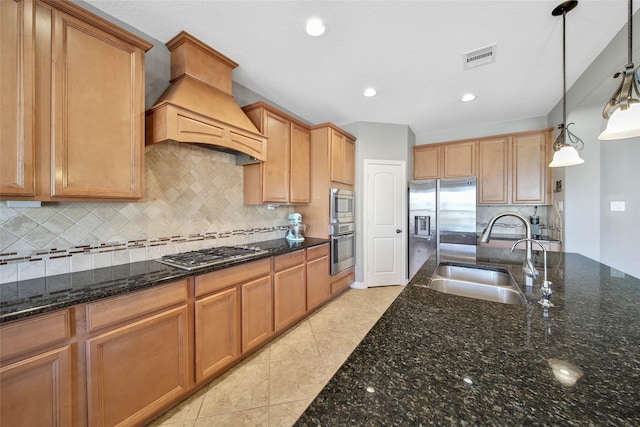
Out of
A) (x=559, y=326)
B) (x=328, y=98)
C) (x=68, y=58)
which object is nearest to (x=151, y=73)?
(x=68, y=58)

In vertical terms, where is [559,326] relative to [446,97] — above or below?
below

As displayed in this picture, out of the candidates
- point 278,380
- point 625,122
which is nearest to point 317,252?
point 278,380

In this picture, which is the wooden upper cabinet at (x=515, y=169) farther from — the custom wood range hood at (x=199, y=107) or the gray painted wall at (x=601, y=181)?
the custom wood range hood at (x=199, y=107)

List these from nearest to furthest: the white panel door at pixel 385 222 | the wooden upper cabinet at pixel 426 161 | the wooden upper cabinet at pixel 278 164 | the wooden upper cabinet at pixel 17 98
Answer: the wooden upper cabinet at pixel 17 98
the wooden upper cabinet at pixel 278 164
the white panel door at pixel 385 222
the wooden upper cabinet at pixel 426 161

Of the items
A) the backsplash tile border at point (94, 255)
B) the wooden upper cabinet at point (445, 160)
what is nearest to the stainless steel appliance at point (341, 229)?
the backsplash tile border at point (94, 255)

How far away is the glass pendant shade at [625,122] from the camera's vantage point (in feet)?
3.42

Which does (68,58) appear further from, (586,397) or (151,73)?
(586,397)

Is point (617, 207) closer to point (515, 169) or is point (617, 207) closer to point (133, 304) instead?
point (515, 169)

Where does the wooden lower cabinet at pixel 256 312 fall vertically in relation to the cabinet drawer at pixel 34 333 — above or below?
below

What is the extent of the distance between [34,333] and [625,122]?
8.97 ft

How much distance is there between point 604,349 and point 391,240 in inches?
126

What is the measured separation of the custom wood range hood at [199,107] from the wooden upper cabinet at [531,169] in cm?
364

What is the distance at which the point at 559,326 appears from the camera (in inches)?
32.4

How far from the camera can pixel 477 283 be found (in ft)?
4.57
